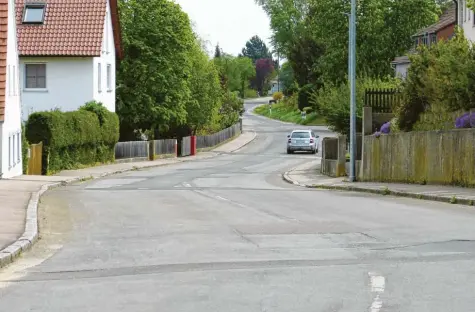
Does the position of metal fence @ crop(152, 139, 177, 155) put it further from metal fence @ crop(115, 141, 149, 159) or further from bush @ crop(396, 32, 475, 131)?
bush @ crop(396, 32, 475, 131)

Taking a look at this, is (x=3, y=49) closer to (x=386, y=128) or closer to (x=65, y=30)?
(x=386, y=128)

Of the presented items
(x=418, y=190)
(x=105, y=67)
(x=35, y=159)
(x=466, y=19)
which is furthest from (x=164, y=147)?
(x=418, y=190)

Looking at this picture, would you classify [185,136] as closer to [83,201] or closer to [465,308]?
[83,201]

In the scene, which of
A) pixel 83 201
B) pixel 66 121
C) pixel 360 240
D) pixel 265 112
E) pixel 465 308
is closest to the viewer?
pixel 465 308

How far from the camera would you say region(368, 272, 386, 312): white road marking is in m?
8.44

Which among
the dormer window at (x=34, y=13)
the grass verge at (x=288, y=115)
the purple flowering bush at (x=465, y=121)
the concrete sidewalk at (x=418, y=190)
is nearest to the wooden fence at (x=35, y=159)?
the concrete sidewalk at (x=418, y=190)

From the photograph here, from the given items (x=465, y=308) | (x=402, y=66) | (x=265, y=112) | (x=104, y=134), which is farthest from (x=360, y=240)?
(x=265, y=112)

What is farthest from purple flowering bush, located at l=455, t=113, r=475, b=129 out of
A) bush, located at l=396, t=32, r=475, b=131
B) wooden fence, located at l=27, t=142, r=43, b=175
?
wooden fence, located at l=27, t=142, r=43, b=175

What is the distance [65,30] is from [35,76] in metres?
3.21

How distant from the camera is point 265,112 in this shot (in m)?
160

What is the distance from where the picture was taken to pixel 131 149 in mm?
62719

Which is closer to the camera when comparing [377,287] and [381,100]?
[377,287]

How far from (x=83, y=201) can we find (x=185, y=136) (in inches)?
2207

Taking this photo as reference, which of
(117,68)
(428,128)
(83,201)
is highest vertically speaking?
(117,68)
